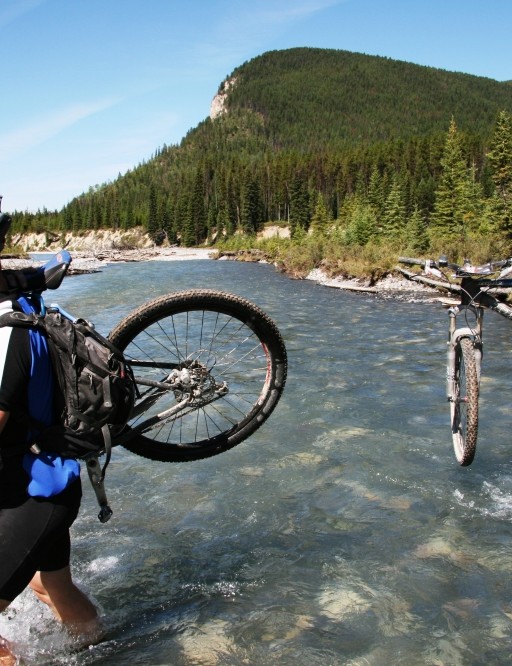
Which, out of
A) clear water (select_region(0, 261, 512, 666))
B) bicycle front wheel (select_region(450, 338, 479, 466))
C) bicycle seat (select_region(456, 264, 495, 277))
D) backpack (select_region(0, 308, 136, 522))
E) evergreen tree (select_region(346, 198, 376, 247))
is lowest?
clear water (select_region(0, 261, 512, 666))

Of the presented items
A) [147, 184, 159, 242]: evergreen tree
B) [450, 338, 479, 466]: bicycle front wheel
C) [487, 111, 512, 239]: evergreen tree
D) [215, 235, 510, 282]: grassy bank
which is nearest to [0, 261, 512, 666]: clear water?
[450, 338, 479, 466]: bicycle front wheel

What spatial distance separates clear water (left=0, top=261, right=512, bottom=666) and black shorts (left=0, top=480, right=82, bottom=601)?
2.92ft

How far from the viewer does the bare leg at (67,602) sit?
9.61 feet

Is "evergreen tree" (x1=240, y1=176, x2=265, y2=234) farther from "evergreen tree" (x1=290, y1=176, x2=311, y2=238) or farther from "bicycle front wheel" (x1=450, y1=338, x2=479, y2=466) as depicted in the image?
"bicycle front wheel" (x1=450, y1=338, x2=479, y2=466)

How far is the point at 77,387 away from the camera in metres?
2.70

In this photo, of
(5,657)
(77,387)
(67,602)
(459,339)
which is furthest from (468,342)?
(5,657)

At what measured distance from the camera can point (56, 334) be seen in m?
2.62

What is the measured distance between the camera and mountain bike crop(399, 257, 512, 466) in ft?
17.1

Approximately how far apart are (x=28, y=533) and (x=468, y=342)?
444 centimetres

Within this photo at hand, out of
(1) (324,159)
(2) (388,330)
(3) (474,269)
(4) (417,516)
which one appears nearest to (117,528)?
(4) (417,516)

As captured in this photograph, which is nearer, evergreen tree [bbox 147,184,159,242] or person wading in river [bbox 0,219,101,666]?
person wading in river [bbox 0,219,101,666]

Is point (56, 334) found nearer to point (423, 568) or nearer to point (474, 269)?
point (423, 568)

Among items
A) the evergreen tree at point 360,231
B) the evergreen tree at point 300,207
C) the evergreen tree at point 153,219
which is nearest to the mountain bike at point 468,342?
the evergreen tree at point 360,231

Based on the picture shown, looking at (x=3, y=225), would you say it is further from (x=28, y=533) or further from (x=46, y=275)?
(x=28, y=533)
